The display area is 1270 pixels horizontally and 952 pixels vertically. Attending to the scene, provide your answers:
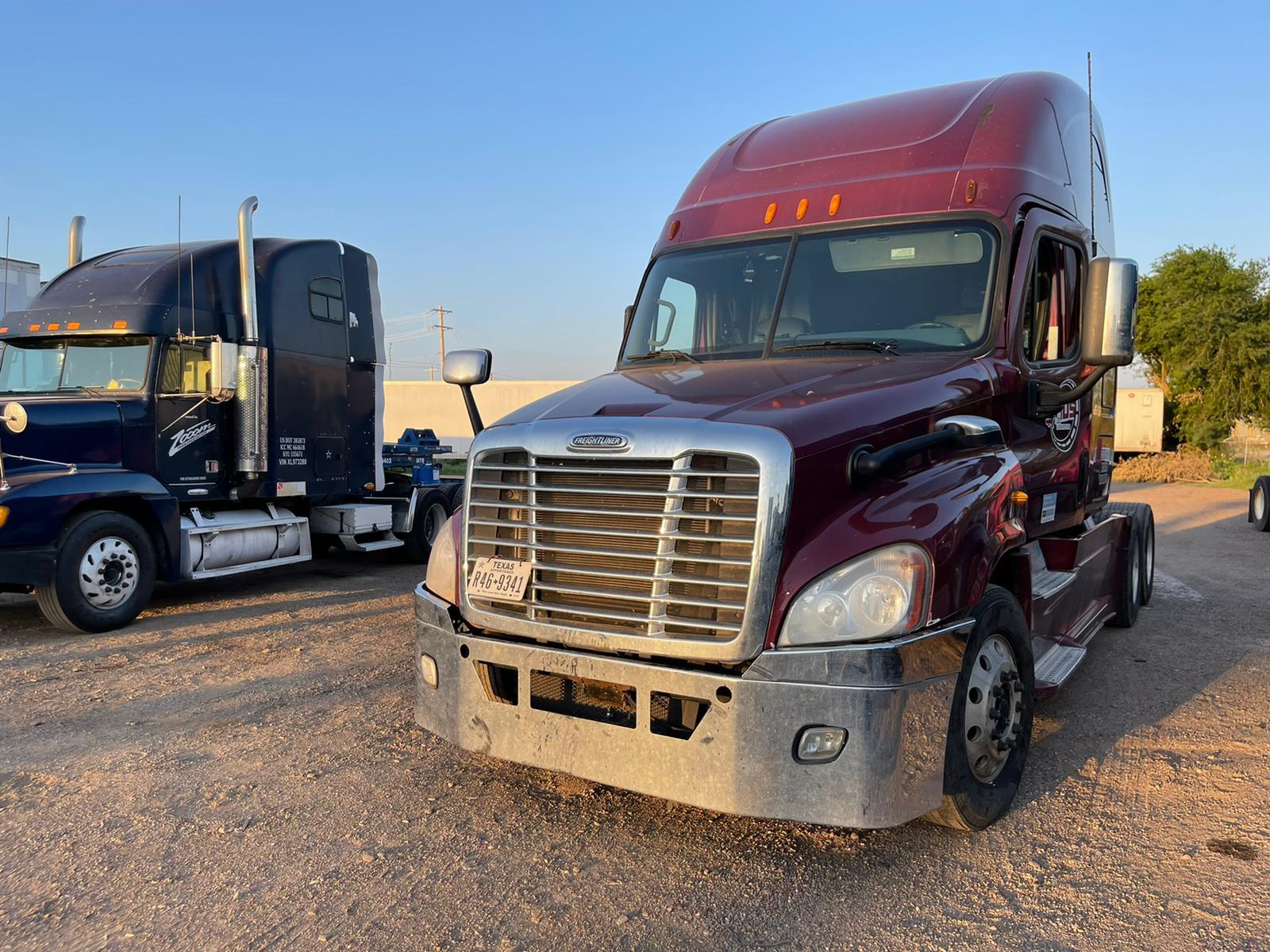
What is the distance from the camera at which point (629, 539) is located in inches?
141

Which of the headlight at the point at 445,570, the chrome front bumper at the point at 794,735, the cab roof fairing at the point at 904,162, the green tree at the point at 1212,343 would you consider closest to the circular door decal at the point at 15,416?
the headlight at the point at 445,570

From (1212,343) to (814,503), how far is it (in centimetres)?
3980

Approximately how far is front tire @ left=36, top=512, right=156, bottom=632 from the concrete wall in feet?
112

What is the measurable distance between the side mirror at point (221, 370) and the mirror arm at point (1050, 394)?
283 inches

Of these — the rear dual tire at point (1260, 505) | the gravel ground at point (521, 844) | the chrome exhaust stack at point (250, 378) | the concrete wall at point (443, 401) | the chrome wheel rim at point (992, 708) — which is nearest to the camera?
the gravel ground at point (521, 844)

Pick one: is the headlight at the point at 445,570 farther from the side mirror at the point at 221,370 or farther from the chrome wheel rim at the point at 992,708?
the side mirror at the point at 221,370

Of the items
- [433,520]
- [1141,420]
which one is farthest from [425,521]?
[1141,420]

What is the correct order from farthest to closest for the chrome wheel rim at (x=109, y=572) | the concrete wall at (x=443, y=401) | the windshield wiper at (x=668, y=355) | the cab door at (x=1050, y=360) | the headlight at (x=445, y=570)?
the concrete wall at (x=443, y=401) < the chrome wheel rim at (x=109, y=572) < the windshield wiper at (x=668, y=355) < the cab door at (x=1050, y=360) < the headlight at (x=445, y=570)

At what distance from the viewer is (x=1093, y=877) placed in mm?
3490

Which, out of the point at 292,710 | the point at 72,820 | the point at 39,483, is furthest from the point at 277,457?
the point at 72,820

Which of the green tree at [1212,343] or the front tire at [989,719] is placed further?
the green tree at [1212,343]

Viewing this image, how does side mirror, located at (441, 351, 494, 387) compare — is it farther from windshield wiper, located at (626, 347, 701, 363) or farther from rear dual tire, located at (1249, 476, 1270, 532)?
rear dual tire, located at (1249, 476, 1270, 532)

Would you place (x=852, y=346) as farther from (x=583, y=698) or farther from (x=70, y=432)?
(x=70, y=432)

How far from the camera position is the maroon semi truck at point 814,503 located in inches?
131
